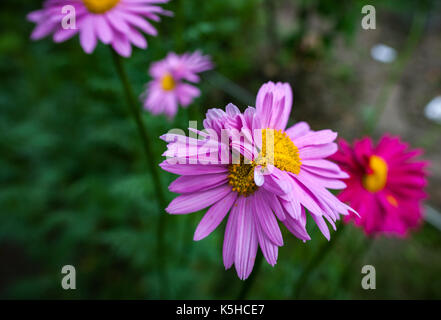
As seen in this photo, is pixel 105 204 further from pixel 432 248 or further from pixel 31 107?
pixel 432 248

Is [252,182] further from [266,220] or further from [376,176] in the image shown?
[376,176]

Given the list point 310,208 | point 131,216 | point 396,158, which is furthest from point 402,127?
point 310,208

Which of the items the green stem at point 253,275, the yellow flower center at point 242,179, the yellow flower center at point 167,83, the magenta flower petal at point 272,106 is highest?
the yellow flower center at point 167,83

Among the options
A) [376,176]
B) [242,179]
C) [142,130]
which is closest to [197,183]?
[242,179]

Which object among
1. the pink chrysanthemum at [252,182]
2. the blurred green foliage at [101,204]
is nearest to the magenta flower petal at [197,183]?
the pink chrysanthemum at [252,182]

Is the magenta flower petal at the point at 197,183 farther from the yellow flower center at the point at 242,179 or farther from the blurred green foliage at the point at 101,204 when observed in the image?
the blurred green foliage at the point at 101,204

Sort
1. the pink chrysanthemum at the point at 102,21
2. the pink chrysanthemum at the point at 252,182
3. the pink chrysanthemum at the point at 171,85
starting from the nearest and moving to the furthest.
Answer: the pink chrysanthemum at the point at 252,182 < the pink chrysanthemum at the point at 102,21 < the pink chrysanthemum at the point at 171,85

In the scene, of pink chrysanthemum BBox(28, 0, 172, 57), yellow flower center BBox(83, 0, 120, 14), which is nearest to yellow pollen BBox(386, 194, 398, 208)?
pink chrysanthemum BBox(28, 0, 172, 57)

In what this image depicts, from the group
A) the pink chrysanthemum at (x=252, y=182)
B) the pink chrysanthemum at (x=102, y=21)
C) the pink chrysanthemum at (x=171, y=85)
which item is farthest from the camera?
the pink chrysanthemum at (x=171, y=85)
